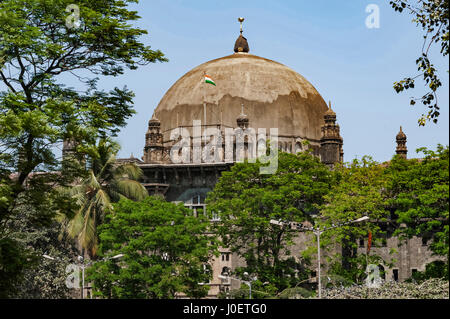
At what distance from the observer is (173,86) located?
7788cm

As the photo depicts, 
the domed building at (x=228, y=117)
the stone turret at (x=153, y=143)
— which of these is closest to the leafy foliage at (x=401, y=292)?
the domed building at (x=228, y=117)

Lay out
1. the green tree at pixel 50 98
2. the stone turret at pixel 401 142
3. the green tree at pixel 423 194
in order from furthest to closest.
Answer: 1. the stone turret at pixel 401 142
2. the green tree at pixel 423 194
3. the green tree at pixel 50 98

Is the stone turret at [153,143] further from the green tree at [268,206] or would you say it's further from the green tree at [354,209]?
the green tree at [354,209]

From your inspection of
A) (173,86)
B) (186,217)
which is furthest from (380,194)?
(173,86)

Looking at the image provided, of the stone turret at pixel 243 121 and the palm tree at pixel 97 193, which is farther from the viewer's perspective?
the stone turret at pixel 243 121

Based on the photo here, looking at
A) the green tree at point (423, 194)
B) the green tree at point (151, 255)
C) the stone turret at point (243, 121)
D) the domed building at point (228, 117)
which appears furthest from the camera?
the stone turret at point (243, 121)

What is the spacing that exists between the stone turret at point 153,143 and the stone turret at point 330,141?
13420 mm

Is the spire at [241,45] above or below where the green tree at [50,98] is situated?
above

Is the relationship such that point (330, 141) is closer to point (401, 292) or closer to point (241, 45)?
point (241, 45)

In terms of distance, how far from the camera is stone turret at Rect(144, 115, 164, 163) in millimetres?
69250

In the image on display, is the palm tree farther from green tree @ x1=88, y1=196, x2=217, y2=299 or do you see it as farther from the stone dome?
the stone dome

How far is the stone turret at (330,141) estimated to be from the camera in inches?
2707

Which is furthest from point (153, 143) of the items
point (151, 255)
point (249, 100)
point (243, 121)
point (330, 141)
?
point (151, 255)

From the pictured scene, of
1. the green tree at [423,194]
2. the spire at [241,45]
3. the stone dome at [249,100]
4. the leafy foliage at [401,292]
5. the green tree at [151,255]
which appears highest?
the spire at [241,45]
